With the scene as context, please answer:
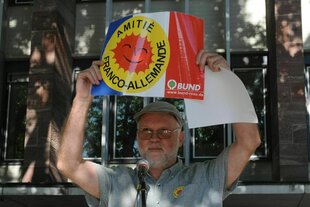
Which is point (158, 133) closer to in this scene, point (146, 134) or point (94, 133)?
point (146, 134)

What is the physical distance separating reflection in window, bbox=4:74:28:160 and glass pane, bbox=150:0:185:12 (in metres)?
3.06

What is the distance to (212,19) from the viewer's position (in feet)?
40.5

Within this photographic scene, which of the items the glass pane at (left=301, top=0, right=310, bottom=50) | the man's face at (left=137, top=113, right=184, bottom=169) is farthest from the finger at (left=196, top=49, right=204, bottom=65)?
the glass pane at (left=301, top=0, right=310, bottom=50)

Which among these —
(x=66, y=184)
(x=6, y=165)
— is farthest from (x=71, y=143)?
(x=6, y=165)

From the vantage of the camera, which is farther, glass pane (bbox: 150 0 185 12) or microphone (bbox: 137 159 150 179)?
glass pane (bbox: 150 0 185 12)

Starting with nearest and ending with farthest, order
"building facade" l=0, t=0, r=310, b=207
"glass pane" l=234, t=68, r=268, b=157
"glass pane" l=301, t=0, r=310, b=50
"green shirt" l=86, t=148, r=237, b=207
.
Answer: "green shirt" l=86, t=148, r=237, b=207 → "building facade" l=0, t=0, r=310, b=207 → "glass pane" l=234, t=68, r=268, b=157 → "glass pane" l=301, t=0, r=310, b=50

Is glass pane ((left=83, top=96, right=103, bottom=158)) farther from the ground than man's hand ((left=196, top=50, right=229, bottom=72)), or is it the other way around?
man's hand ((left=196, top=50, right=229, bottom=72))

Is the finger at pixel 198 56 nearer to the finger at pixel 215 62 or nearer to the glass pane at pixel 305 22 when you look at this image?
the finger at pixel 215 62

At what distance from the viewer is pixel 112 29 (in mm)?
4328

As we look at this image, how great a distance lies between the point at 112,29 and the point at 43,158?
282 inches

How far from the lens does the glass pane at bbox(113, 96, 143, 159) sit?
11.7m

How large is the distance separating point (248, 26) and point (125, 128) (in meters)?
3.23

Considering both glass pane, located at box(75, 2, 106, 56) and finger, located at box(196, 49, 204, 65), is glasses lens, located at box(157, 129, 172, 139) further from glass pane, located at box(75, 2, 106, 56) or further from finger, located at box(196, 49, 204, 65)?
glass pane, located at box(75, 2, 106, 56)

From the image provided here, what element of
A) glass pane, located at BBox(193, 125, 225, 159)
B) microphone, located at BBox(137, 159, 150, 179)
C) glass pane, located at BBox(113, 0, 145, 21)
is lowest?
microphone, located at BBox(137, 159, 150, 179)
